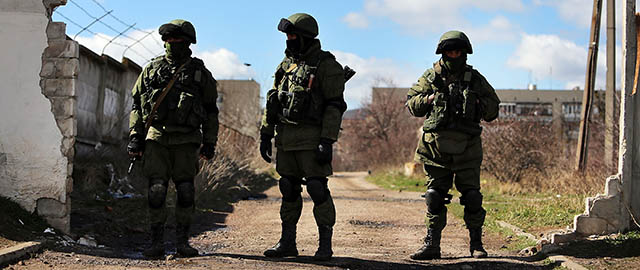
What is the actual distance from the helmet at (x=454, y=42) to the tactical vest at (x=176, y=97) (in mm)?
2051

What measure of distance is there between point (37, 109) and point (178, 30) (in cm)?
221

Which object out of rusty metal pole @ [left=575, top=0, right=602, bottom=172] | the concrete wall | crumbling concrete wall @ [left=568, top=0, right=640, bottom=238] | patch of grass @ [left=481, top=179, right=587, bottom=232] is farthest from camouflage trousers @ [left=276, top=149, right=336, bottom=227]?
rusty metal pole @ [left=575, top=0, right=602, bottom=172]

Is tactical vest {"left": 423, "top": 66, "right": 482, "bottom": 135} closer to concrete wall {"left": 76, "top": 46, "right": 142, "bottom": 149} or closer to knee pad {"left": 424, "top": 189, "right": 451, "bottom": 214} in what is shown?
knee pad {"left": 424, "top": 189, "right": 451, "bottom": 214}

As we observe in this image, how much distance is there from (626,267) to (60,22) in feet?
18.9

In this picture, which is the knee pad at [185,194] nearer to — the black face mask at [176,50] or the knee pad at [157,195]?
the knee pad at [157,195]

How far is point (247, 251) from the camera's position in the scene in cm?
706

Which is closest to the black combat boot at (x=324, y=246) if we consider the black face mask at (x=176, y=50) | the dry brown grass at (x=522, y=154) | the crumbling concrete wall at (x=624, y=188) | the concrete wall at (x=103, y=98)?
the black face mask at (x=176, y=50)

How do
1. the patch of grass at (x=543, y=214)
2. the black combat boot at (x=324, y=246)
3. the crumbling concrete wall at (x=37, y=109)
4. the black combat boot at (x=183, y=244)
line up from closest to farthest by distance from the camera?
the black combat boot at (x=324, y=246) → the black combat boot at (x=183, y=244) → the crumbling concrete wall at (x=37, y=109) → the patch of grass at (x=543, y=214)

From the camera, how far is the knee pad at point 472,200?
21.1ft

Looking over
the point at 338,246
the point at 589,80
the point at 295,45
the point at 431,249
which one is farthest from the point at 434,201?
the point at 589,80

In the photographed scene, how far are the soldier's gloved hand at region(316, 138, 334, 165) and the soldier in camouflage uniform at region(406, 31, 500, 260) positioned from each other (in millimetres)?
933

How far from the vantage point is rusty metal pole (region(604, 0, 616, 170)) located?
1265 cm

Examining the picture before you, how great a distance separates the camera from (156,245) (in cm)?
623

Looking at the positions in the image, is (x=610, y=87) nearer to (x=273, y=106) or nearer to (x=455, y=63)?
(x=455, y=63)
